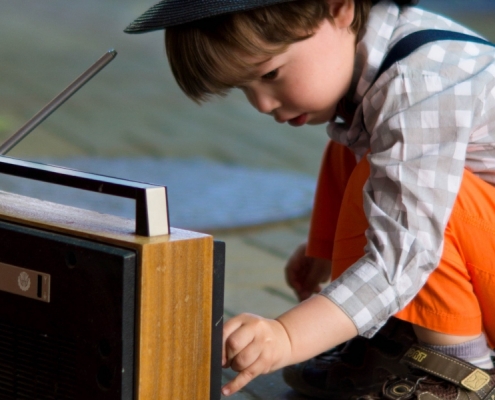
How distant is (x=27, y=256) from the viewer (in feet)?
2.85

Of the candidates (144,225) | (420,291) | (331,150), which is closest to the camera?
(144,225)

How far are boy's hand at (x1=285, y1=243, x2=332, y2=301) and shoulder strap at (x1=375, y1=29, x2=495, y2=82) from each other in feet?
1.39

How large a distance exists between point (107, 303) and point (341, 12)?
1.98ft

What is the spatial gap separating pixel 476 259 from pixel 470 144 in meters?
0.16

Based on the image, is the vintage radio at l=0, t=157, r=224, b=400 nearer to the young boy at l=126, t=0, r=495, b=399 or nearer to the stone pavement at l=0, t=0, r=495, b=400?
the young boy at l=126, t=0, r=495, b=399

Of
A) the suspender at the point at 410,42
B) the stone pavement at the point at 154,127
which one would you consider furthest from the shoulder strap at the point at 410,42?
the stone pavement at the point at 154,127

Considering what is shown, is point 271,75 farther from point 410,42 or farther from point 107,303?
A: point 107,303

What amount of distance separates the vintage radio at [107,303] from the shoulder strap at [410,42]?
17.6 inches

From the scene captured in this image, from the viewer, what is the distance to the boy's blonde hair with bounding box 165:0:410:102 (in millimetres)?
1135

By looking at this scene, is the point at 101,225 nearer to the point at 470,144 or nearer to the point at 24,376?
the point at 24,376

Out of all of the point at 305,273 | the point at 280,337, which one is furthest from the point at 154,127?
the point at 280,337

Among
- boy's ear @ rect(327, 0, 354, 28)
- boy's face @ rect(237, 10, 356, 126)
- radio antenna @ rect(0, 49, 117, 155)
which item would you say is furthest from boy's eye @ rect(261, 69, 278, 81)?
radio antenna @ rect(0, 49, 117, 155)

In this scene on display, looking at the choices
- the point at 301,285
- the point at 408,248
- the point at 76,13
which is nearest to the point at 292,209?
the point at 301,285

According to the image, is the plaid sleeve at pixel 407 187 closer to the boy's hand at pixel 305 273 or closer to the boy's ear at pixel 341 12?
the boy's ear at pixel 341 12
